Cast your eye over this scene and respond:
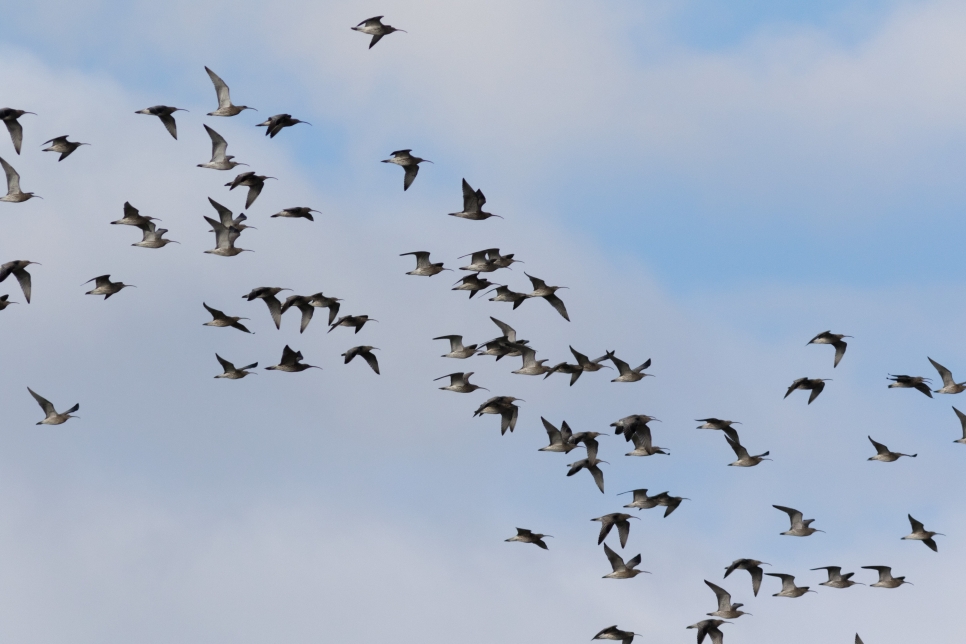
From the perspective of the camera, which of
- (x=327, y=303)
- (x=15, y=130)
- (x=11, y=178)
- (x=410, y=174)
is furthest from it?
(x=327, y=303)

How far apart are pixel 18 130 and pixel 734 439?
29355 millimetres

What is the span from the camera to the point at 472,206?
228ft

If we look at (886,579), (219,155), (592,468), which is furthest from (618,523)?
(219,155)

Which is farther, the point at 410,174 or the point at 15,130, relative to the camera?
the point at 410,174

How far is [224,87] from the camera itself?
68.6 m

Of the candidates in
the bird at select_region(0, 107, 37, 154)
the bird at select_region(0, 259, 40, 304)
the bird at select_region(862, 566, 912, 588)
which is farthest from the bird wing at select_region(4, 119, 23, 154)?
the bird at select_region(862, 566, 912, 588)

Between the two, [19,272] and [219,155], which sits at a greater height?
[219,155]

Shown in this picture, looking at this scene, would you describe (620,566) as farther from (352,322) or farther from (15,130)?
(15,130)

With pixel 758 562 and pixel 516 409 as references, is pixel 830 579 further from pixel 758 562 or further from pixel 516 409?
pixel 516 409

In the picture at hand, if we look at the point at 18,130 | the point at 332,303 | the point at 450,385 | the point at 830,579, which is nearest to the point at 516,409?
the point at 450,385

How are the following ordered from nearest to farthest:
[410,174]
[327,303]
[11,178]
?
[11,178] < [410,174] < [327,303]

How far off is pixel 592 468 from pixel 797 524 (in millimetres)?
9130

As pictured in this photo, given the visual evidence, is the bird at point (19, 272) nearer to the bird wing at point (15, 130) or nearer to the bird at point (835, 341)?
the bird wing at point (15, 130)

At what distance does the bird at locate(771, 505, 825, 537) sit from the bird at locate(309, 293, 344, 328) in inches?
756
